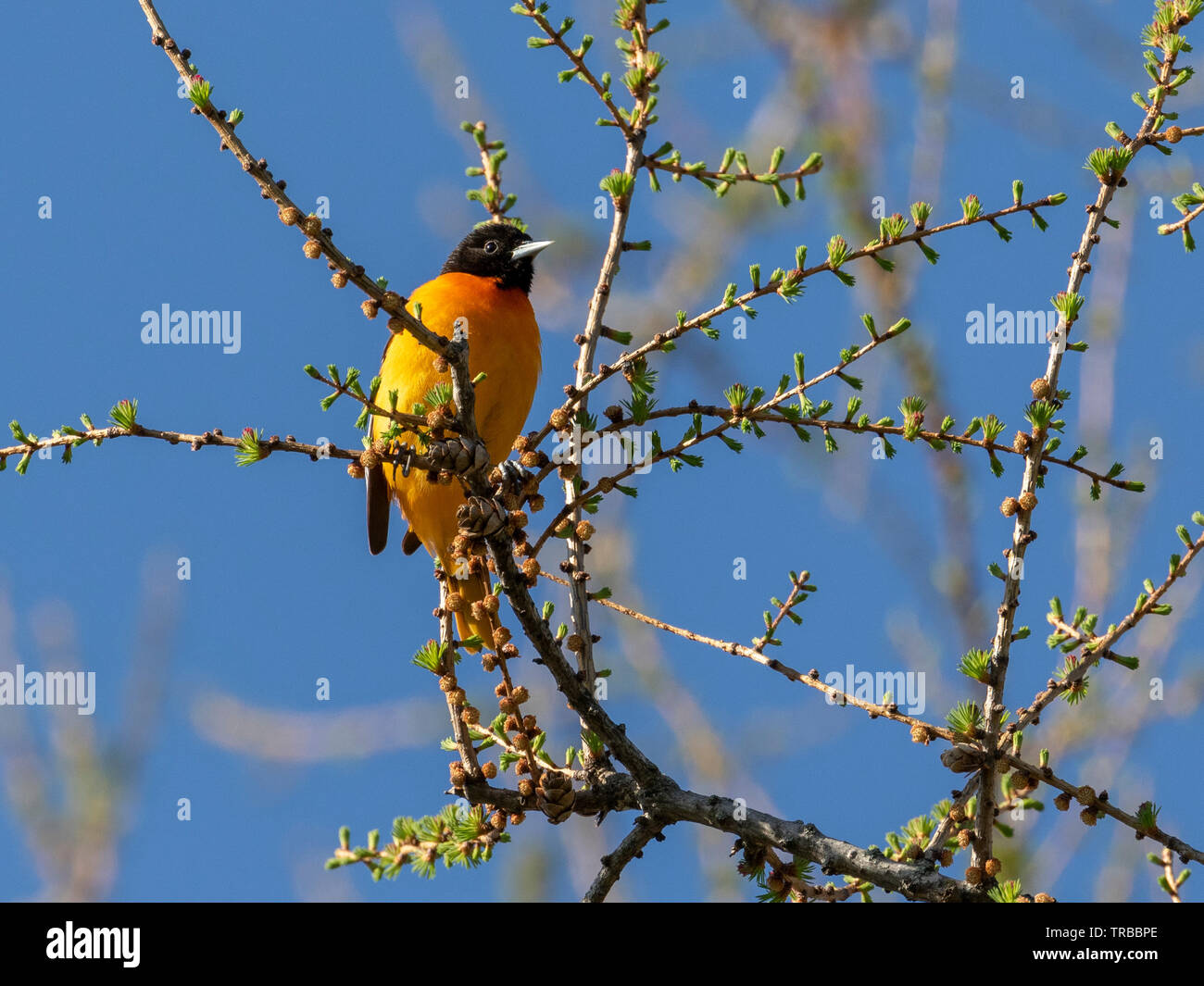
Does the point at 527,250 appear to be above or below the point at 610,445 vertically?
above

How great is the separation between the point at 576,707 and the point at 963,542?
11.3 ft

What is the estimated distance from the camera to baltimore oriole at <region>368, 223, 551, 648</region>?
4977 mm

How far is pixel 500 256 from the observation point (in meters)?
5.92

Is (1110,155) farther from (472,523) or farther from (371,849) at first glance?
(371,849)

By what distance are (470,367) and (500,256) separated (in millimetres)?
1226

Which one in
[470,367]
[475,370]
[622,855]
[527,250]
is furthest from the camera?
[527,250]

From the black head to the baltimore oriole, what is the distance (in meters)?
0.01

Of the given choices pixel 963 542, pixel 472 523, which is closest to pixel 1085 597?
pixel 963 542

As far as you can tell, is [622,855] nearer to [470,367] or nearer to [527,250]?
[470,367]
